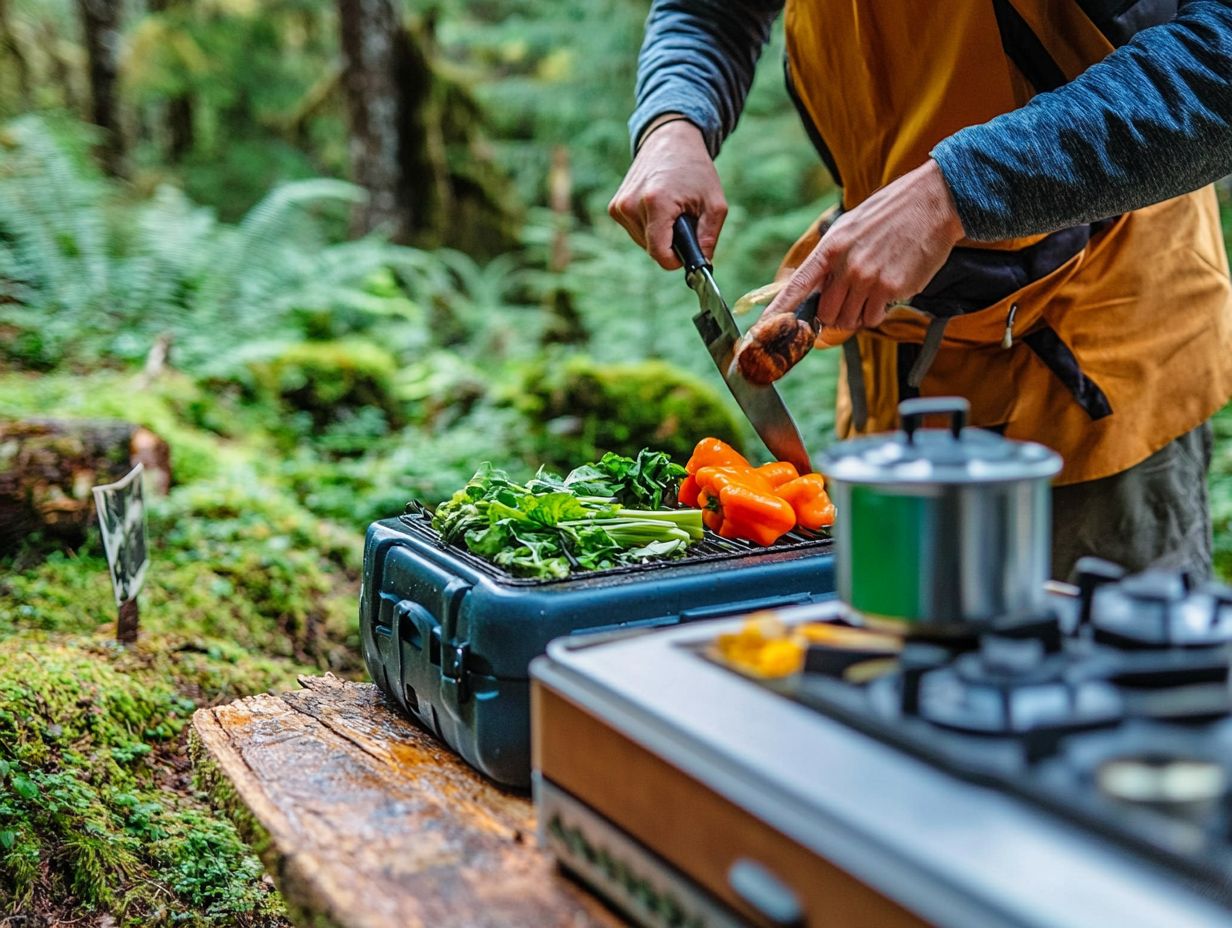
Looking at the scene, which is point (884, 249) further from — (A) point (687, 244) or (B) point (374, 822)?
(B) point (374, 822)

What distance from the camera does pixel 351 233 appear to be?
29.6 feet

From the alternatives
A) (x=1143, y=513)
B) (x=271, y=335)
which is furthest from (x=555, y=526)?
(x=271, y=335)

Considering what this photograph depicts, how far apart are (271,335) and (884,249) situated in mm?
5739

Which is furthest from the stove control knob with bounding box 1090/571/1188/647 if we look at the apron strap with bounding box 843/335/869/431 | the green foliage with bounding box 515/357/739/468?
the green foliage with bounding box 515/357/739/468

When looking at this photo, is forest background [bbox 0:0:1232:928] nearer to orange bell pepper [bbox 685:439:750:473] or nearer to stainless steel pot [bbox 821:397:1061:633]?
orange bell pepper [bbox 685:439:750:473]

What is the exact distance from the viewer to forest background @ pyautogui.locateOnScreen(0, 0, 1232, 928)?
272cm

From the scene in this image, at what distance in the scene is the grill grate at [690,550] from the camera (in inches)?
65.1

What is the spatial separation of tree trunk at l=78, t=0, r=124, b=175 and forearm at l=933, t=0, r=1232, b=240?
359 inches

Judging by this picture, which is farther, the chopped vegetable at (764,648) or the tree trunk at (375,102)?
the tree trunk at (375,102)

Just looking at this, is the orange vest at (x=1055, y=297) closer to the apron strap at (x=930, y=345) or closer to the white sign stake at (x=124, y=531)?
the apron strap at (x=930, y=345)

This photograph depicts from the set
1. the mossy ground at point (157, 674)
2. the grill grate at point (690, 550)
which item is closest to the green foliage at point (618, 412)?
the mossy ground at point (157, 674)

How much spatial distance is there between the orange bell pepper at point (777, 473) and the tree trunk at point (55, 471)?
2.70 metres

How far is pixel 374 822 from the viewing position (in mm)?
1474

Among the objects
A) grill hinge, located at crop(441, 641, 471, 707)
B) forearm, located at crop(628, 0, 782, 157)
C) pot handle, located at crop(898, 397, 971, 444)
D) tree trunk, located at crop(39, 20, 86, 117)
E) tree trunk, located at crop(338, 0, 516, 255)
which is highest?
tree trunk, located at crop(39, 20, 86, 117)
